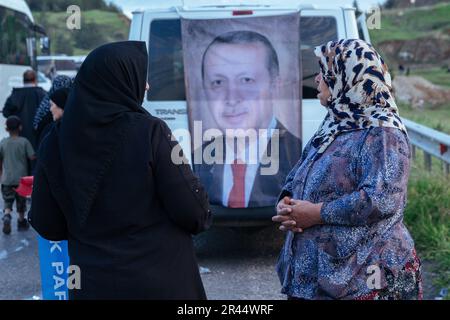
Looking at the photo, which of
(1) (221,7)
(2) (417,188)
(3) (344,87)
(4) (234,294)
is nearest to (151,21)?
(1) (221,7)

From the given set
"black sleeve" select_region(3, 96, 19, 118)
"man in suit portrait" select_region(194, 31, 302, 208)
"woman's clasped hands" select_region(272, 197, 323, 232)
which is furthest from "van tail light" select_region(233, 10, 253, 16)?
"black sleeve" select_region(3, 96, 19, 118)

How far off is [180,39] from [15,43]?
1135cm

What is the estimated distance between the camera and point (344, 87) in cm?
337

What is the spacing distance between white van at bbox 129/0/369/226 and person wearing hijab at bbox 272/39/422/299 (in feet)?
12.7

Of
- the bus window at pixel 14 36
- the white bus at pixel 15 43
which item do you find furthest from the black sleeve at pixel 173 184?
the bus window at pixel 14 36

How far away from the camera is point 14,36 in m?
17.8

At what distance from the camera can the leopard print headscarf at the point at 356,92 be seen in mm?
3270

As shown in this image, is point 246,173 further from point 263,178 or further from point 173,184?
point 173,184

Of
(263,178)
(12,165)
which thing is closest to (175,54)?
(263,178)

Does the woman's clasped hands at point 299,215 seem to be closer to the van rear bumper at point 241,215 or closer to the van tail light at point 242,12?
the van rear bumper at point 241,215

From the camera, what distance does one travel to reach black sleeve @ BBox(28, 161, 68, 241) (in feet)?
10.4

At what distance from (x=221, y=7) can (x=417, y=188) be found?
2.99m

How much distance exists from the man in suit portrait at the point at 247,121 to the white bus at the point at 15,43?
10.9 metres
